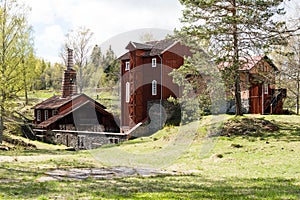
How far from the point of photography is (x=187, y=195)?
24.1 ft

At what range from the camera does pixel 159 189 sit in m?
8.02

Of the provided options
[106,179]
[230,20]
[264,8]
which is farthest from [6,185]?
[264,8]

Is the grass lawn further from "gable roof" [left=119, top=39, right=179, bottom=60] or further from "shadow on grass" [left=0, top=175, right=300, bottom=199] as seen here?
"gable roof" [left=119, top=39, right=179, bottom=60]

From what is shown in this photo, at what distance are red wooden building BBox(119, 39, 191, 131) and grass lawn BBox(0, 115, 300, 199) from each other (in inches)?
479

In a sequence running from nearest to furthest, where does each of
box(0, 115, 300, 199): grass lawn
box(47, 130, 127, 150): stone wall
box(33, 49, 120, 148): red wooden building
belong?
box(0, 115, 300, 199): grass lawn < box(47, 130, 127, 150): stone wall < box(33, 49, 120, 148): red wooden building

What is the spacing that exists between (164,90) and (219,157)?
17437 mm

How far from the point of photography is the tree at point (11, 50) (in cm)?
2284

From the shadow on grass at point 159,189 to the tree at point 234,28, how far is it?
39.0 ft

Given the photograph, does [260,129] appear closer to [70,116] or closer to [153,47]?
[153,47]

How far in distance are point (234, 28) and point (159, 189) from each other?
14260mm

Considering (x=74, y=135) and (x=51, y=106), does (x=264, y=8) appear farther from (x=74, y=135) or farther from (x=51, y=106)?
(x=51, y=106)

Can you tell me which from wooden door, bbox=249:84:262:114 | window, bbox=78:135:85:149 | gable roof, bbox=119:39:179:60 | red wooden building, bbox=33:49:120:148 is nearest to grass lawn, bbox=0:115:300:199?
wooden door, bbox=249:84:262:114

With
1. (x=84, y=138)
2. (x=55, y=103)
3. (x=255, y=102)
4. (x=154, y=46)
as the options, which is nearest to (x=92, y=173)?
(x=84, y=138)

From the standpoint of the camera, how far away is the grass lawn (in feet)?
24.4
